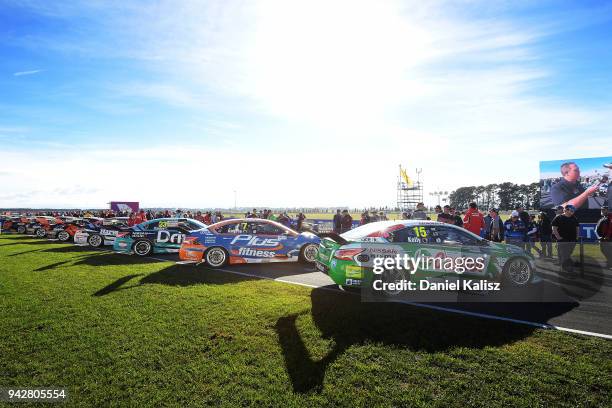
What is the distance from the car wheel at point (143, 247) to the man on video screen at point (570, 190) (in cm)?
2172

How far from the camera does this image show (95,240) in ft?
52.3

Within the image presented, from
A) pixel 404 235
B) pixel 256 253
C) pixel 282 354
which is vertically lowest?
pixel 282 354

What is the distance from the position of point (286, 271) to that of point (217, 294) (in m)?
3.05

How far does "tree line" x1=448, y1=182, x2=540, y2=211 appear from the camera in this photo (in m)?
80.9

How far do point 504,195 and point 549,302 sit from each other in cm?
9167

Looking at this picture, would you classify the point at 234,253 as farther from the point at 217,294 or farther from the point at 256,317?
the point at 256,317

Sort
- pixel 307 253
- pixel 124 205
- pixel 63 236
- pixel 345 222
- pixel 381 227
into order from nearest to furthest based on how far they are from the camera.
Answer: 1. pixel 381 227
2. pixel 307 253
3. pixel 345 222
4. pixel 63 236
5. pixel 124 205

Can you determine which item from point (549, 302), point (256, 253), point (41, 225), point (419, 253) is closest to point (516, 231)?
point (549, 302)

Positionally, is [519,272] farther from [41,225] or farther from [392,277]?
[41,225]

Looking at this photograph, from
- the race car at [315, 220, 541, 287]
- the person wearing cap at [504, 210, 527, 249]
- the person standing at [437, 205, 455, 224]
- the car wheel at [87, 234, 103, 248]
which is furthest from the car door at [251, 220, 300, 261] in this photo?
the car wheel at [87, 234, 103, 248]

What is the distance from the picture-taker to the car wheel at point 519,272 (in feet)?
24.8

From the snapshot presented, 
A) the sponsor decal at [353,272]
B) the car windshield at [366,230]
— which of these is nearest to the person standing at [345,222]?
the car windshield at [366,230]

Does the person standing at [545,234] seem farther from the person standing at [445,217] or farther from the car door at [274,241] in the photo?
the car door at [274,241]

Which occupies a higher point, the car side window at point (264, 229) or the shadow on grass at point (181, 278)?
the car side window at point (264, 229)
